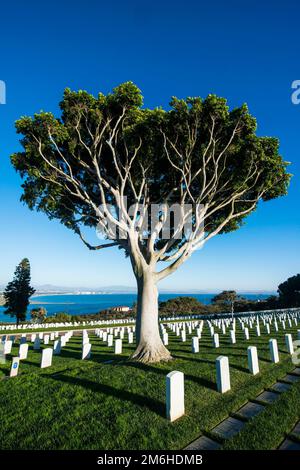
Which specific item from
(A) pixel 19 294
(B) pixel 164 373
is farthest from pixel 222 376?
(A) pixel 19 294

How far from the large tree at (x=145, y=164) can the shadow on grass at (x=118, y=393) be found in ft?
9.39

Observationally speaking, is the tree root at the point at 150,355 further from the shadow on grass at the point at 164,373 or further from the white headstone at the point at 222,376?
the white headstone at the point at 222,376

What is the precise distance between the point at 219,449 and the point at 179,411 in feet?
3.92

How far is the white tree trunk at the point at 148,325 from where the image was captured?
9.16 meters

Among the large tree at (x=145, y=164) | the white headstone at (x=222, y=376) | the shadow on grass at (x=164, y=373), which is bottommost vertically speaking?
the shadow on grass at (x=164, y=373)

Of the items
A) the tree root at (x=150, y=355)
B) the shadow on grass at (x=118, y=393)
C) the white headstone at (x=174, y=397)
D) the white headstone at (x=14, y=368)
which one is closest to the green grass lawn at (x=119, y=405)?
the shadow on grass at (x=118, y=393)

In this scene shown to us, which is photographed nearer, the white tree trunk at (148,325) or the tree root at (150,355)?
the tree root at (150,355)

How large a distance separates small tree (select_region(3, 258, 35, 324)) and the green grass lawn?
32639mm

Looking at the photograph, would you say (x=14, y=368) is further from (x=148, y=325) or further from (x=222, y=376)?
(x=222, y=376)

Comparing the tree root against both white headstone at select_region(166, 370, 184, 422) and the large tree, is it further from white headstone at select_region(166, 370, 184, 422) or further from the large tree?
white headstone at select_region(166, 370, 184, 422)

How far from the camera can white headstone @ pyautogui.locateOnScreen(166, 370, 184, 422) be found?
14.3ft

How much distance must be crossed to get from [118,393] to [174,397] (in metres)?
1.87
